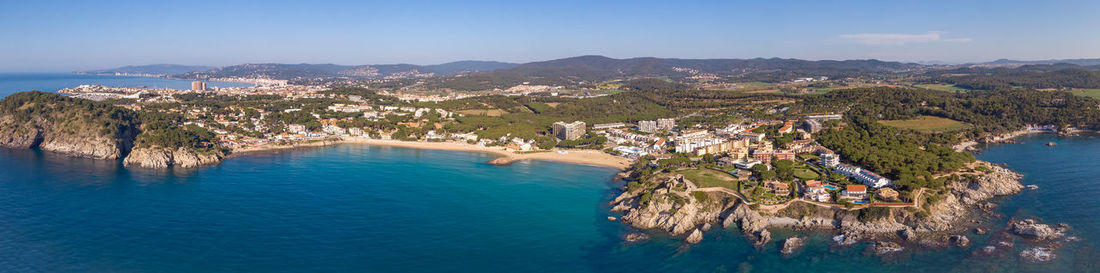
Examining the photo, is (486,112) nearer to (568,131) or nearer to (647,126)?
(568,131)

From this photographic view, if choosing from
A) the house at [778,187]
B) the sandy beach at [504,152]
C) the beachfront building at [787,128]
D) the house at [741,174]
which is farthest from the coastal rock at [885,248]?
the beachfront building at [787,128]

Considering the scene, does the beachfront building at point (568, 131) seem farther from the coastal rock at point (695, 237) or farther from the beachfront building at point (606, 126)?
the coastal rock at point (695, 237)

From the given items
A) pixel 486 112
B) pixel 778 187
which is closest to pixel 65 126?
pixel 486 112

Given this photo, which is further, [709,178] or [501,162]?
[501,162]

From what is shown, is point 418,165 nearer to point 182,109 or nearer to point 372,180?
point 372,180

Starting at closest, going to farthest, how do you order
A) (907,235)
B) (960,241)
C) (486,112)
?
(960,241) < (907,235) < (486,112)

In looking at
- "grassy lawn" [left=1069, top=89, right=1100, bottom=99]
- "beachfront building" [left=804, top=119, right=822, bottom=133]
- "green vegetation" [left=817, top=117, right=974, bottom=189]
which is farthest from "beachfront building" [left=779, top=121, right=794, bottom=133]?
"grassy lawn" [left=1069, top=89, right=1100, bottom=99]
